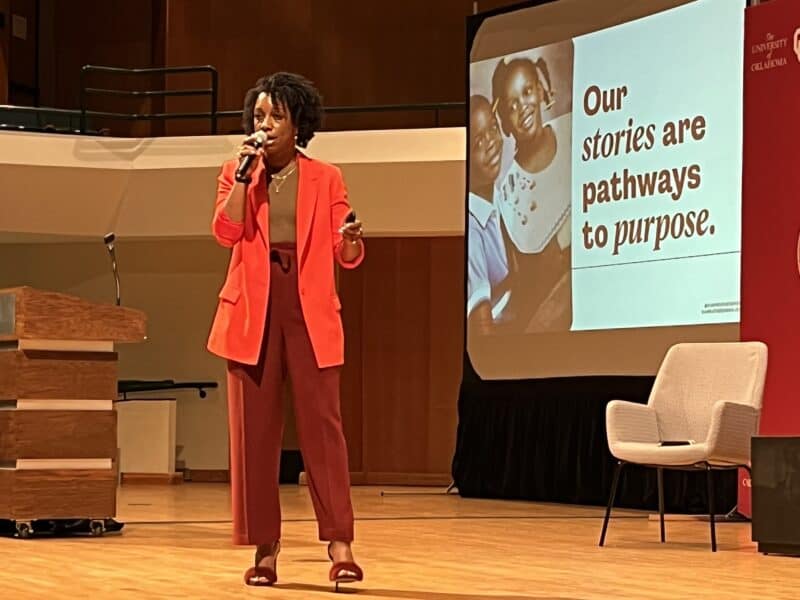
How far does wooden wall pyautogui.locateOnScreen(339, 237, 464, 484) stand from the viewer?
11641 millimetres

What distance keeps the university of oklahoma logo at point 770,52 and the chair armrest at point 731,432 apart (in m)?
1.78

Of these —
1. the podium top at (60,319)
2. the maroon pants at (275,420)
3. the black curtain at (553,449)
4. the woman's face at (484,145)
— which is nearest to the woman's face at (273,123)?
the maroon pants at (275,420)

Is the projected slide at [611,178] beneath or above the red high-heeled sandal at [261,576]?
above

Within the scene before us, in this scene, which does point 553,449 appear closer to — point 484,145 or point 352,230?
point 484,145

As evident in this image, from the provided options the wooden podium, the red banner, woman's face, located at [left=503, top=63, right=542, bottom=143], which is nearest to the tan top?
the wooden podium

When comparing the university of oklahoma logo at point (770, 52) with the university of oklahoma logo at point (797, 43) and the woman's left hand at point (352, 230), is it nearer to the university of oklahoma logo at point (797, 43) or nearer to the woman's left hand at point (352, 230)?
the university of oklahoma logo at point (797, 43)

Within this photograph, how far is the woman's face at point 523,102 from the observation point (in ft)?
28.5

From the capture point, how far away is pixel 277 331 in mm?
3902

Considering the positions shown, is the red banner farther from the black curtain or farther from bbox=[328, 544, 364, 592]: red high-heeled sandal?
bbox=[328, 544, 364, 592]: red high-heeled sandal

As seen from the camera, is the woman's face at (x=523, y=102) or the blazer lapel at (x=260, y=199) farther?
the woman's face at (x=523, y=102)

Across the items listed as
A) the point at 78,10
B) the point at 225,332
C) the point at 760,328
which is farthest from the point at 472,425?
the point at 78,10

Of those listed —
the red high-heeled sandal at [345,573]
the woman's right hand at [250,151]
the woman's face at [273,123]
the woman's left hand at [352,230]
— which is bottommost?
the red high-heeled sandal at [345,573]

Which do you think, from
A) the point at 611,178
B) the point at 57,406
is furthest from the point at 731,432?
the point at 611,178

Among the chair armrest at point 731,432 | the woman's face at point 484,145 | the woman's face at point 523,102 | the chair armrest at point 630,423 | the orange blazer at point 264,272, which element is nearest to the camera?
the orange blazer at point 264,272
